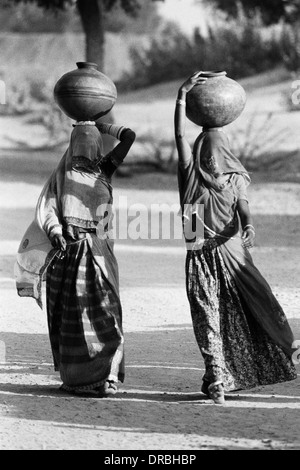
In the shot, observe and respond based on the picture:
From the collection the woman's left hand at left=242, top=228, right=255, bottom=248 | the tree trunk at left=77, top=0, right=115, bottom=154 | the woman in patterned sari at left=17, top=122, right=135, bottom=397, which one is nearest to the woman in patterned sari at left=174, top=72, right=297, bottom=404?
the woman's left hand at left=242, top=228, right=255, bottom=248

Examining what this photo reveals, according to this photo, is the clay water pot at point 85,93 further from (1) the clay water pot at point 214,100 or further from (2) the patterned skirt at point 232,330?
(2) the patterned skirt at point 232,330

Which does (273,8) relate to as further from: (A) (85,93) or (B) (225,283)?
(B) (225,283)

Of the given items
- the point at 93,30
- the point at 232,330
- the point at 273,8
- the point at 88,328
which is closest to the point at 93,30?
the point at 93,30

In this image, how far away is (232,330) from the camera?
5.88 meters

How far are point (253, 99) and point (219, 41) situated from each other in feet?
22.4

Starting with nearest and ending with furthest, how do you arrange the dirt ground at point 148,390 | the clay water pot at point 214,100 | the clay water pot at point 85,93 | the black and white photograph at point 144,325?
the dirt ground at point 148,390 → the black and white photograph at point 144,325 → the clay water pot at point 214,100 → the clay water pot at point 85,93

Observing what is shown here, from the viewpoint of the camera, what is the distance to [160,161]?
55.3 ft

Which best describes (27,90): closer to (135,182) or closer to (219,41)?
(219,41)

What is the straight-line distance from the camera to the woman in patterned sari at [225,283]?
5.84 meters

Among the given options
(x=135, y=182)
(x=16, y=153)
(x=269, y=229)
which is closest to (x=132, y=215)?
(x=269, y=229)

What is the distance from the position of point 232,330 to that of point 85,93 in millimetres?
1426

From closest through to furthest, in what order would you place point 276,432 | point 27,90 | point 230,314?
point 276,432 → point 230,314 → point 27,90

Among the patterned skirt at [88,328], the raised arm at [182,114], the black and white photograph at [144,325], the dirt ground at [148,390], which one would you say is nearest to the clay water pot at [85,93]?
the black and white photograph at [144,325]

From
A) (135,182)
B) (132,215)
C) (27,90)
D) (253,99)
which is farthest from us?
(27,90)
